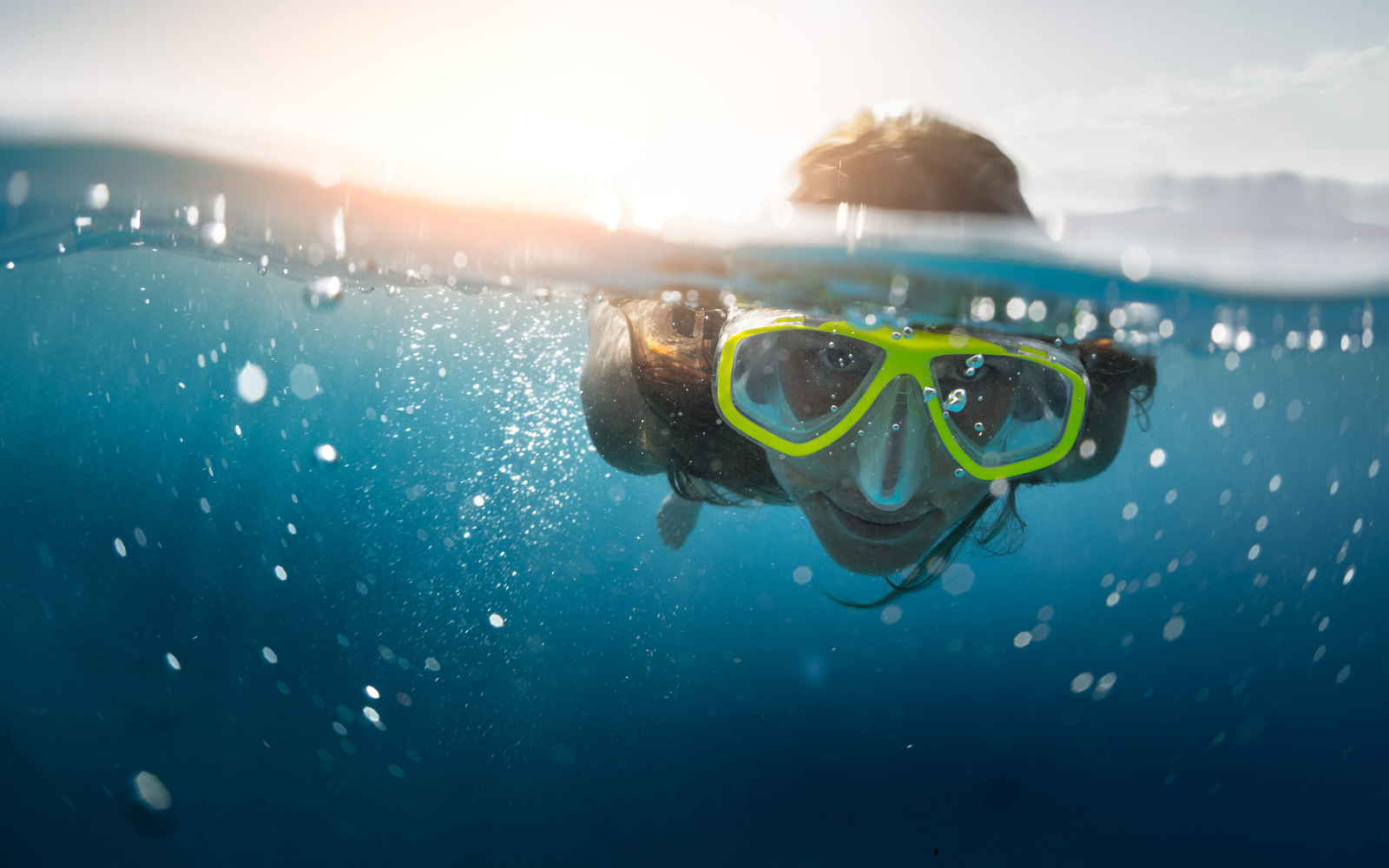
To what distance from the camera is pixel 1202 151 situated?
3354mm

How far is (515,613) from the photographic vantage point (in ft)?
Answer: 79.3

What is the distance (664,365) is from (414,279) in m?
3.20

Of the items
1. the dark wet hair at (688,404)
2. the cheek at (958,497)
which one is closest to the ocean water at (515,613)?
the dark wet hair at (688,404)

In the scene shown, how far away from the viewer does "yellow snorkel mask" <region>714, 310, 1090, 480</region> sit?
10.3 feet

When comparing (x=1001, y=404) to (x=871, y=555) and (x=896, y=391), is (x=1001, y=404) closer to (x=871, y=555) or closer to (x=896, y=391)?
(x=896, y=391)

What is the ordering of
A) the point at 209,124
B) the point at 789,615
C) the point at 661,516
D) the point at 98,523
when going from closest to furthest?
the point at 209,124
the point at 661,516
the point at 98,523
the point at 789,615

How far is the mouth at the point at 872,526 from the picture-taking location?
3697 millimetres

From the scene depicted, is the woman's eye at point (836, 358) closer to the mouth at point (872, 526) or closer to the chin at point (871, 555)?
the mouth at point (872, 526)

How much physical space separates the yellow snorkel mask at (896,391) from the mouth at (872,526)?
0.43 meters

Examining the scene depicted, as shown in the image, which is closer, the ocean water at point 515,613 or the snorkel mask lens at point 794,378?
the snorkel mask lens at point 794,378

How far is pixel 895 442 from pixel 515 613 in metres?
23.4

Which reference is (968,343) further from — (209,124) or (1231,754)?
(1231,754)

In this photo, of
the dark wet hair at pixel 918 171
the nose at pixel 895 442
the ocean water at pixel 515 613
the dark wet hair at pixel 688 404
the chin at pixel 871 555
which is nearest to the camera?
the nose at pixel 895 442

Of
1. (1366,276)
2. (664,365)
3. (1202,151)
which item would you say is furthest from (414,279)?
(1366,276)
